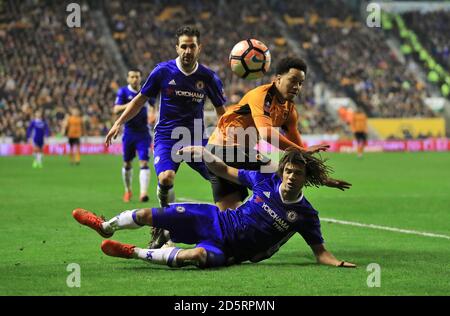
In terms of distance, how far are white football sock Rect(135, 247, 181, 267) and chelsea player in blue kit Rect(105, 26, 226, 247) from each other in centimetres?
201

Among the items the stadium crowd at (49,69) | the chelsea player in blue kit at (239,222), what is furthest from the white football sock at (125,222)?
the stadium crowd at (49,69)

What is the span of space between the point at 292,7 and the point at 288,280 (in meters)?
50.5

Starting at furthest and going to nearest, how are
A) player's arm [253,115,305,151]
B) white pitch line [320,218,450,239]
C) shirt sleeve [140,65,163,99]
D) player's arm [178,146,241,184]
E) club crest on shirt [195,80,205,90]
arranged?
white pitch line [320,218,450,239] < club crest on shirt [195,80,205,90] < shirt sleeve [140,65,163,99] < player's arm [253,115,305,151] < player's arm [178,146,241,184]

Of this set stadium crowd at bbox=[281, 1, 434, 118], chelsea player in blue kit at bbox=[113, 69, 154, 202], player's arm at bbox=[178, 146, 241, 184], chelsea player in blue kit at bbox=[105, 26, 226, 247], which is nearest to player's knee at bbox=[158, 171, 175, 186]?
chelsea player in blue kit at bbox=[105, 26, 226, 247]

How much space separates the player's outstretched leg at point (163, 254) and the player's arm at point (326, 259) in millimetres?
1277

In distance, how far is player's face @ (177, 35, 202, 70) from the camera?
1042 cm

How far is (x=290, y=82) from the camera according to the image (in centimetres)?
943

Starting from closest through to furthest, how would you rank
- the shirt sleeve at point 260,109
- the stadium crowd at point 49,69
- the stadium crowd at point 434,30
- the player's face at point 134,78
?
the shirt sleeve at point 260,109
the player's face at point 134,78
the stadium crowd at point 49,69
the stadium crowd at point 434,30

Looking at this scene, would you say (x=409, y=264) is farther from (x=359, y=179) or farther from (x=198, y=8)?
(x=198, y=8)

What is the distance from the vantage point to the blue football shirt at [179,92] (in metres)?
10.6

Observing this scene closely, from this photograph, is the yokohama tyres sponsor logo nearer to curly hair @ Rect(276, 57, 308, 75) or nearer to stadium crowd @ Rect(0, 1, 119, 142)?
curly hair @ Rect(276, 57, 308, 75)

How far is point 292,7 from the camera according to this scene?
5691cm

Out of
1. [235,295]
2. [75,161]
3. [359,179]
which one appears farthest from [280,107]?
[75,161]

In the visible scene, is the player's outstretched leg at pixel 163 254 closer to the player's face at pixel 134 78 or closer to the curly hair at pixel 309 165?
the curly hair at pixel 309 165
